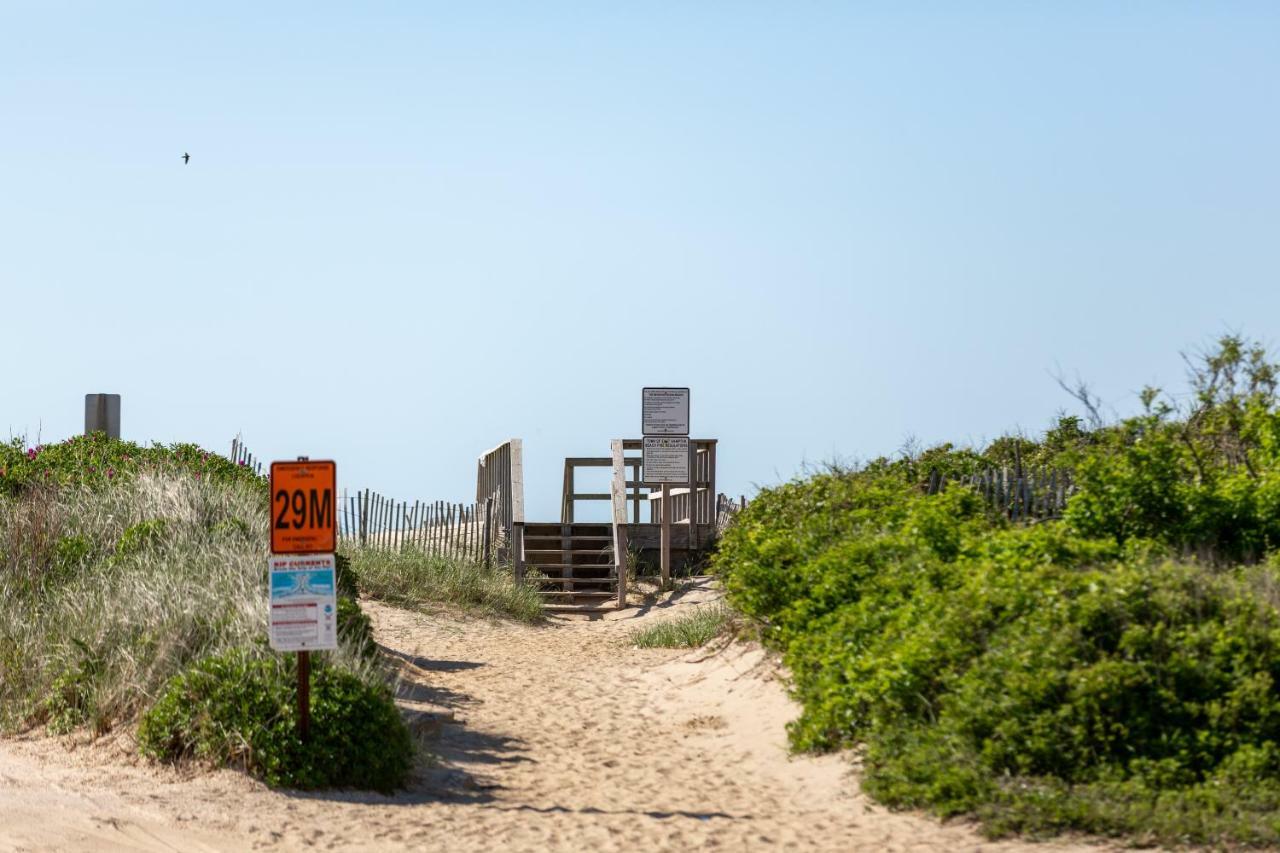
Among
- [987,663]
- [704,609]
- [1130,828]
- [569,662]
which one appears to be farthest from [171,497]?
[1130,828]

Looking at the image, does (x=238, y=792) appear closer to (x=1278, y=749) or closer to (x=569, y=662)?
(x=1278, y=749)

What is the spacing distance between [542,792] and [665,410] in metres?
13.0

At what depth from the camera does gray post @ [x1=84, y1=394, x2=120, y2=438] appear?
23016 millimetres

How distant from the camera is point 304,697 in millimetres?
8758

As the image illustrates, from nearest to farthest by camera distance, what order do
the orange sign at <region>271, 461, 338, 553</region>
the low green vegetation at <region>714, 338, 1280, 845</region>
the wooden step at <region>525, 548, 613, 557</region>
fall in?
the low green vegetation at <region>714, 338, 1280, 845</region>
the orange sign at <region>271, 461, 338, 553</region>
the wooden step at <region>525, 548, 613, 557</region>

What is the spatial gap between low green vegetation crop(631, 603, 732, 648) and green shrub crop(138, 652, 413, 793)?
6456 mm

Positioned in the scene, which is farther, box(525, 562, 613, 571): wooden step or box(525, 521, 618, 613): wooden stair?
box(525, 562, 613, 571): wooden step

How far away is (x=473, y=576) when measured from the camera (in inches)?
803

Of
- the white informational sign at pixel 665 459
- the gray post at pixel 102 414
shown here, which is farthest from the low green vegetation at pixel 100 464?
the white informational sign at pixel 665 459

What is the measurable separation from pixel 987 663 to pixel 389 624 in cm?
1042

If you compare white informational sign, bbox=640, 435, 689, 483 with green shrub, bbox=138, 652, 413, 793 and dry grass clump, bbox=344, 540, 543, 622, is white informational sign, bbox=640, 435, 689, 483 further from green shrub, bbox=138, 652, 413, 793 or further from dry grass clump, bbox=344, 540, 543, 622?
green shrub, bbox=138, 652, 413, 793

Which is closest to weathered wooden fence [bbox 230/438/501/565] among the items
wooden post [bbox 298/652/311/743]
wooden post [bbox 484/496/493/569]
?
wooden post [bbox 484/496/493/569]

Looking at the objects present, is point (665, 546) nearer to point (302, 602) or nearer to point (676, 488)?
point (676, 488)

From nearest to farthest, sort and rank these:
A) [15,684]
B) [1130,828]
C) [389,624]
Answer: [1130,828] → [15,684] → [389,624]
